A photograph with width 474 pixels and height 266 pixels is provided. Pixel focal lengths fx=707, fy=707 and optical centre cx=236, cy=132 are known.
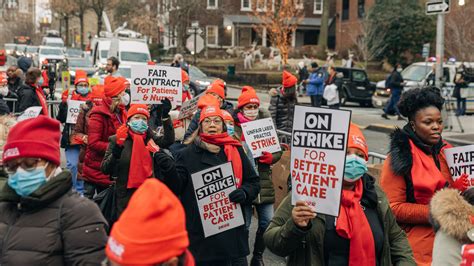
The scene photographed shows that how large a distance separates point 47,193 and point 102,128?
4.39m

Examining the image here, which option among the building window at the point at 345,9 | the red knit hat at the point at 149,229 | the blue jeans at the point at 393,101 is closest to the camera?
the red knit hat at the point at 149,229

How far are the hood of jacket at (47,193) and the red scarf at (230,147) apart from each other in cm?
235

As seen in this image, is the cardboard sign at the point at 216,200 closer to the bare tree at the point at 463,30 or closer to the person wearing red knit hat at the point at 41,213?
the person wearing red knit hat at the point at 41,213

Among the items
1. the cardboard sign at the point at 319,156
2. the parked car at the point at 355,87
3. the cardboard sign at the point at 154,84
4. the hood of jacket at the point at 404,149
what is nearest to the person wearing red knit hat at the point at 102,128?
the cardboard sign at the point at 154,84

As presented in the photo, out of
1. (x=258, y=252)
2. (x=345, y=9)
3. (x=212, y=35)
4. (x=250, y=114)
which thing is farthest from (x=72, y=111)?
(x=212, y=35)

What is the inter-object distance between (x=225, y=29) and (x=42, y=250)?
2556 inches

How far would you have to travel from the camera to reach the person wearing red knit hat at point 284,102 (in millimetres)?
9266

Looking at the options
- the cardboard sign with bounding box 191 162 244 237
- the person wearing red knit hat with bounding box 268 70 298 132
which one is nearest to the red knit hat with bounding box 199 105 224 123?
the cardboard sign with bounding box 191 162 244 237

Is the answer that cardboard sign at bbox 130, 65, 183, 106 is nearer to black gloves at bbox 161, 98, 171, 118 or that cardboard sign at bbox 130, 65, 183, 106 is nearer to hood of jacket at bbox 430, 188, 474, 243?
black gloves at bbox 161, 98, 171, 118

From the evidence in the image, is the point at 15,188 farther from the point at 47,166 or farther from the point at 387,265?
the point at 387,265

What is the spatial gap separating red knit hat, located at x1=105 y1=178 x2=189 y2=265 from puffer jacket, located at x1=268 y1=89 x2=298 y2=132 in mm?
6805

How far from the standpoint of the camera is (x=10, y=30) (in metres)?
92.6

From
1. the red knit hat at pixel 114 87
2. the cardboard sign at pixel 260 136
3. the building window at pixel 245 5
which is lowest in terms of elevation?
the cardboard sign at pixel 260 136

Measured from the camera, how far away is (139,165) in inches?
251
